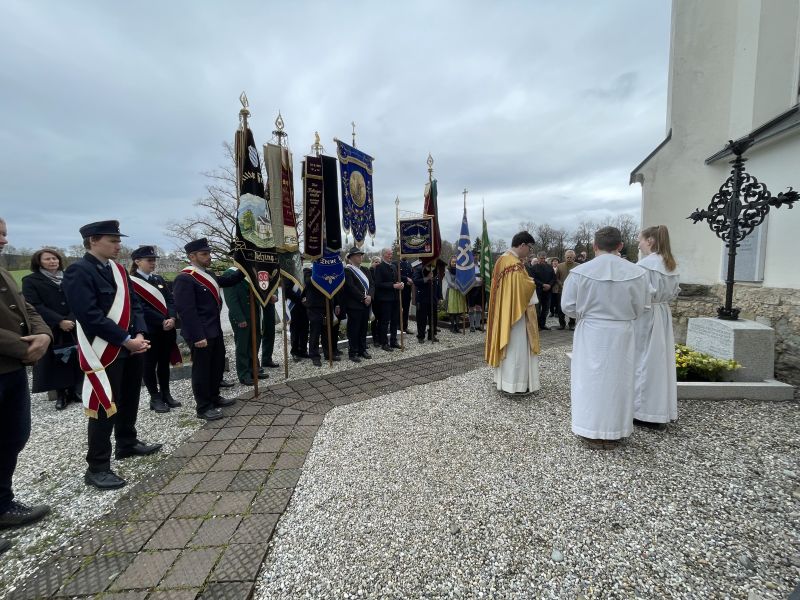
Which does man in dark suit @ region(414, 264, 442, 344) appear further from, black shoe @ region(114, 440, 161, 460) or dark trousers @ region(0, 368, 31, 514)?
dark trousers @ region(0, 368, 31, 514)

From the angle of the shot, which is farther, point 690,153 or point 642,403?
point 690,153

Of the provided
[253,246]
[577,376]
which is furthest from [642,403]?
[253,246]

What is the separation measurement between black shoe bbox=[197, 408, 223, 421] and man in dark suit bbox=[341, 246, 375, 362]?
2.97 meters

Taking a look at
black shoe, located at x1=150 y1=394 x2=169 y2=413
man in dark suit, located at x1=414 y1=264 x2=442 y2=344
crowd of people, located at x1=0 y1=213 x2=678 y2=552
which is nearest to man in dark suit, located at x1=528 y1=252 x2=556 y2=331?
man in dark suit, located at x1=414 y1=264 x2=442 y2=344

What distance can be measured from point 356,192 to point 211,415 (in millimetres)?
4609

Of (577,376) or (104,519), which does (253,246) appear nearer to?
(104,519)

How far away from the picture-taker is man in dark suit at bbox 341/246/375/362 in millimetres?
7031

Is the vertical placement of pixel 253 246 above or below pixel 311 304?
above

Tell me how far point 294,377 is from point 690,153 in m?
9.09

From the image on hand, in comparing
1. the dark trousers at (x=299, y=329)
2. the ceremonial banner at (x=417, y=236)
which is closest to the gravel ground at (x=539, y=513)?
the dark trousers at (x=299, y=329)

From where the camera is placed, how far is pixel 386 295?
7898mm

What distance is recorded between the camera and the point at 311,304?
682cm

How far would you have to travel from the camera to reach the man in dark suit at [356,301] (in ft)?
23.1

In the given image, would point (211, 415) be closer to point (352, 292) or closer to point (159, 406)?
point (159, 406)
